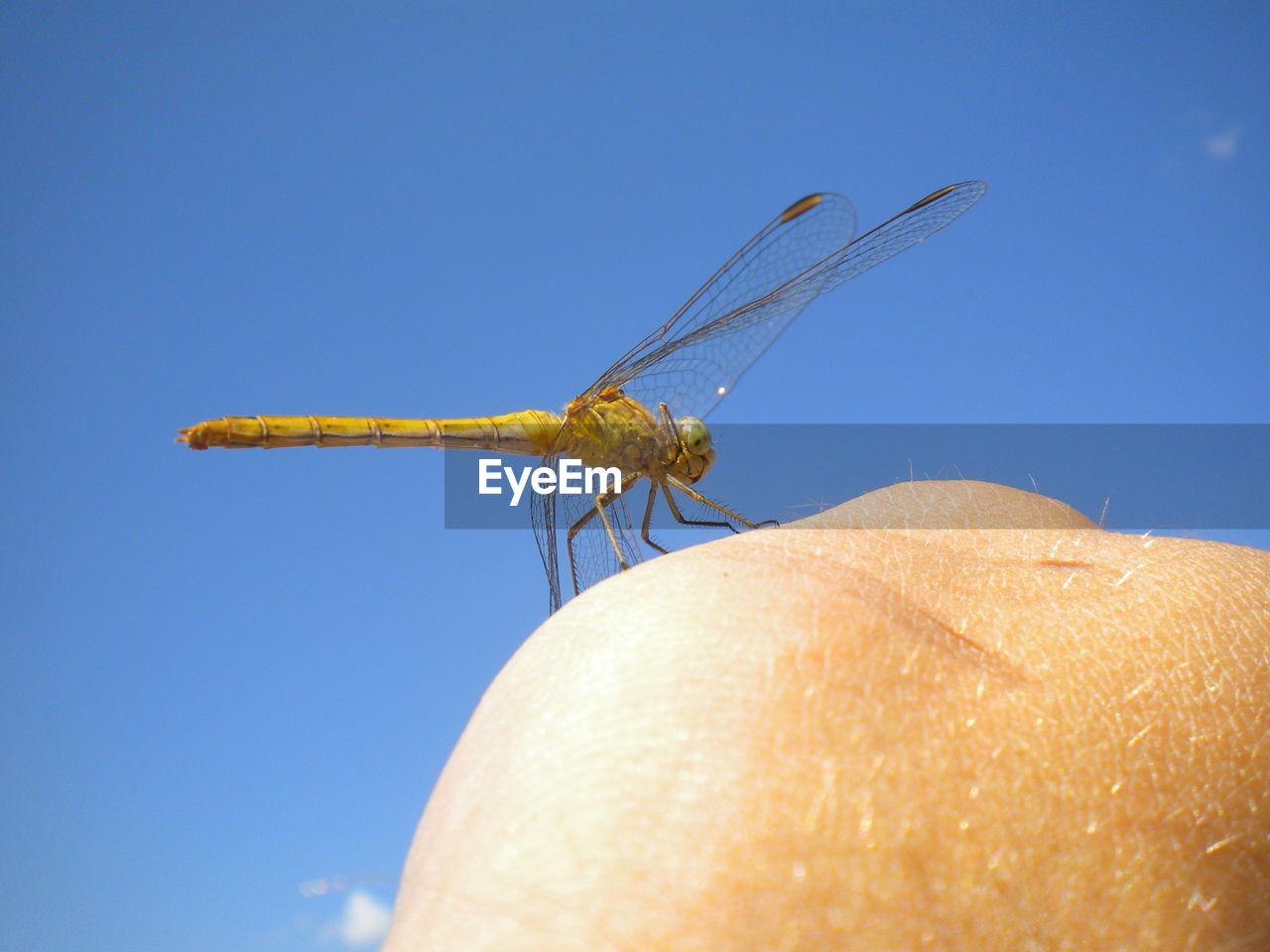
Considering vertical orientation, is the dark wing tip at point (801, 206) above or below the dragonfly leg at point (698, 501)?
above

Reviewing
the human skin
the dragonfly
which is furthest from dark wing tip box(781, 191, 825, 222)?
the human skin

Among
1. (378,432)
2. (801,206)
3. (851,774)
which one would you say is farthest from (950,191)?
(851,774)

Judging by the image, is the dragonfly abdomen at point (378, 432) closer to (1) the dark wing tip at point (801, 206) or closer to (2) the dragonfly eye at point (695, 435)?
(2) the dragonfly eye at point (695, 435)

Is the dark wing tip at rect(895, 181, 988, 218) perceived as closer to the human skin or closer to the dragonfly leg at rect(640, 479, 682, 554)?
the dragonfly leg at rect(640, 479, 682, 554)

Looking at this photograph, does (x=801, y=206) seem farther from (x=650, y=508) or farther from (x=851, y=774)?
(x=851, y=774)

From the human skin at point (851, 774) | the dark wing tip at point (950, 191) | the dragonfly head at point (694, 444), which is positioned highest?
the dark wing tip at point (950, 191)

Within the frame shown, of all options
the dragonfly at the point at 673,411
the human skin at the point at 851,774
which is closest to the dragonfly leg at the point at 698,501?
the dragonfly at the point at 673,411
